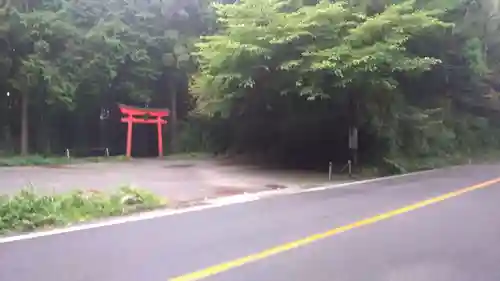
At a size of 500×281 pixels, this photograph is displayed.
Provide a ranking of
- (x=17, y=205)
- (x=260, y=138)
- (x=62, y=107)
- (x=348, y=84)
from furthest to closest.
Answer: (x=62, y=107) < (x=260, y=138) < (x=348, y=84) < (x=17, y=205)

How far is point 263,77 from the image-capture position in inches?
935

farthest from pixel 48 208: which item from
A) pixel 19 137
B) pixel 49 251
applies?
pixel 19 137

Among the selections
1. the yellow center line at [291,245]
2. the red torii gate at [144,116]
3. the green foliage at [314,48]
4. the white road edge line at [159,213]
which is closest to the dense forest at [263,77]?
the green foliage at [314,48]

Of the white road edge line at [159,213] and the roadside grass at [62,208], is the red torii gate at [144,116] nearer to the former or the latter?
A: the white road edge line at [159,213]

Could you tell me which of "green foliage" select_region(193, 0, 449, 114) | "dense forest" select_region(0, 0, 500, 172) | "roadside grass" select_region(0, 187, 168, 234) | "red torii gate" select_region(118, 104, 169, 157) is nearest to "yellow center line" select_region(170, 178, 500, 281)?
"roadside grass" select_region(0, 187, 168, 234)

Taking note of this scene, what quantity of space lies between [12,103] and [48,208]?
26467mm

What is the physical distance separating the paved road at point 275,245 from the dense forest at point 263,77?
33.9ft

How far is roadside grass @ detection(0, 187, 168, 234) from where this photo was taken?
387 inches

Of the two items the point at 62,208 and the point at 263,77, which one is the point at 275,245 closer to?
the point at 62,208

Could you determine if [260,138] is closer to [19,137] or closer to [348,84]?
[348,84]

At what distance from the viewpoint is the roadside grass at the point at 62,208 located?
32.2ft

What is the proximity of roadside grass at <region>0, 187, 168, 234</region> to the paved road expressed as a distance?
41.7 inches

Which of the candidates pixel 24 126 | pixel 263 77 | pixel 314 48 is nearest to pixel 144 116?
pixel 24 126

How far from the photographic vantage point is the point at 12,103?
3484 centimetres
